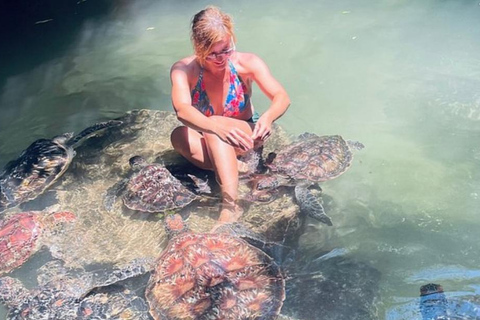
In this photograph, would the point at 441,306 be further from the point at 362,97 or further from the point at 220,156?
the point at 362,97

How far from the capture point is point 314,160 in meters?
→ 3.60

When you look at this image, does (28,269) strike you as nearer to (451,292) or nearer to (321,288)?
(321,288)

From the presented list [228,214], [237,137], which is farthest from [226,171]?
[237,137]

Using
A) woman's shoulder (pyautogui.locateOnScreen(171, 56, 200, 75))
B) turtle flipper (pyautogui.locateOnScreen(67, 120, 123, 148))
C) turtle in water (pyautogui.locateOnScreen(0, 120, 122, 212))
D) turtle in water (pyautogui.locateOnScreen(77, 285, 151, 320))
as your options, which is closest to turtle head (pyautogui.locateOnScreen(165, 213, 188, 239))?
turtle in water (pyautogui.locateOnScreen(77, 285, 151, 320))

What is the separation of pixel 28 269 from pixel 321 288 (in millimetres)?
2087

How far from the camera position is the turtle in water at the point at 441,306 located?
230cm

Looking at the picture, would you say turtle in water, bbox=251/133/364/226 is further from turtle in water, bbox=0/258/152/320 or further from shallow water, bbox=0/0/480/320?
turtle in water, bbox=0/258/152/320

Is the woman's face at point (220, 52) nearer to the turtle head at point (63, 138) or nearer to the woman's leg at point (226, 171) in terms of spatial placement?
the woman's leg at point (226, 171)

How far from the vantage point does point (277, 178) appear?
3.49m

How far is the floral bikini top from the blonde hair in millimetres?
430

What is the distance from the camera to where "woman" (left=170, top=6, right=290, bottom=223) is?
9.25ft

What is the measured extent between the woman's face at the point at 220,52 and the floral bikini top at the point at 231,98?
0.87 ft

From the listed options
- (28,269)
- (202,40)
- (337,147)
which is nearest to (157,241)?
(28,269)

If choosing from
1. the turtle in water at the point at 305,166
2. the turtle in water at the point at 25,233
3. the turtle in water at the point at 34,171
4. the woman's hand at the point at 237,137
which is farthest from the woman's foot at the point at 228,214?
the turtle in water at the point at 34,171
